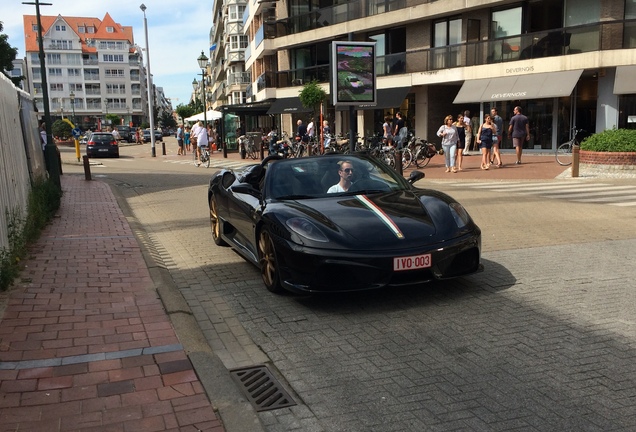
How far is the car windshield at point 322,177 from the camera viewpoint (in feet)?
20.1

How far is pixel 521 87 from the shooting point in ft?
82.4

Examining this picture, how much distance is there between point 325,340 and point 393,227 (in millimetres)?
1239

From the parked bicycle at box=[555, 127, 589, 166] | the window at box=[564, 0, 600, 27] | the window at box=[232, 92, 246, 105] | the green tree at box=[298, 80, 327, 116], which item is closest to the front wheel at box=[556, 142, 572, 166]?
the parked bicycle at box=[555, 127, 589, 166]

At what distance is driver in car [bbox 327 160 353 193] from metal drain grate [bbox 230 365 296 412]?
254cm

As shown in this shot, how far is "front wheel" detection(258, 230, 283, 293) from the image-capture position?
5.46 m

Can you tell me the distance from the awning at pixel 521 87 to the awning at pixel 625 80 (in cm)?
142

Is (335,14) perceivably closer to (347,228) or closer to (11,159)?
(11,159)

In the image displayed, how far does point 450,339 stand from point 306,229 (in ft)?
5.13

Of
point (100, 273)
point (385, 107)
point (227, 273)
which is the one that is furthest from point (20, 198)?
point (385, 107)

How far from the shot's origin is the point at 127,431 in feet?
10.1

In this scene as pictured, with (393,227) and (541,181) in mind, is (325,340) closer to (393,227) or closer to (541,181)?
(393,227)

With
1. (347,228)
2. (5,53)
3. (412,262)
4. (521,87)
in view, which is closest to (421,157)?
(521,87)

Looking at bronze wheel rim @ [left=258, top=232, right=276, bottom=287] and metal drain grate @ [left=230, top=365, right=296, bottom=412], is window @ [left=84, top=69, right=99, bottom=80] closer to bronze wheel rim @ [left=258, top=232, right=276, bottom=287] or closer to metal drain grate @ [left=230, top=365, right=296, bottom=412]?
bronze wheel rim @ [left=258, top=232, right=276, bottom=287]

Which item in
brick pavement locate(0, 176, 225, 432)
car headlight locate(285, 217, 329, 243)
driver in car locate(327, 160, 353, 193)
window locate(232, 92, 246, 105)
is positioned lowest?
brick pavement locate(0, 176, 225, 432)
